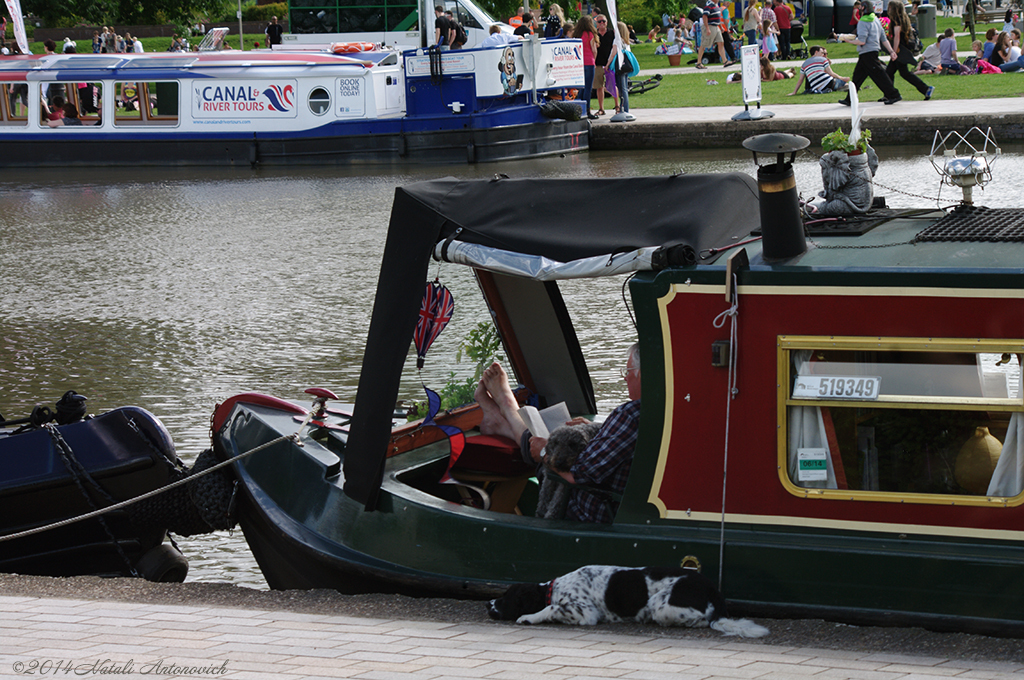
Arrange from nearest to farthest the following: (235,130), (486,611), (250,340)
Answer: (486,611) → (250,340) → (235,130)

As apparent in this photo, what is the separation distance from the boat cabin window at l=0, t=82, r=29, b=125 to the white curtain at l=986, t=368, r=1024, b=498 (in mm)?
21751

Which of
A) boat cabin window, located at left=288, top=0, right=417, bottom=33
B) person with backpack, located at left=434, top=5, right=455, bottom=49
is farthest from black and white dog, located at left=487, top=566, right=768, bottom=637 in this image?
boat cabin window, located at left=288, top=0, right=417, bottom=33

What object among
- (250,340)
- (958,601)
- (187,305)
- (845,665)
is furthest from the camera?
(187,305)

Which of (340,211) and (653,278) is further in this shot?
(340,211)

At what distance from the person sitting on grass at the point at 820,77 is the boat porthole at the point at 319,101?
365 inches

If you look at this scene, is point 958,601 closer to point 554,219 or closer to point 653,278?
point 653,278

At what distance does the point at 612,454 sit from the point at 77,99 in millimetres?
20353

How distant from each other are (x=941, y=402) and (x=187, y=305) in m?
8.97

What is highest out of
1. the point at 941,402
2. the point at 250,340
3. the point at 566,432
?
the point at 941,402

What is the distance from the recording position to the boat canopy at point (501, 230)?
4309mm

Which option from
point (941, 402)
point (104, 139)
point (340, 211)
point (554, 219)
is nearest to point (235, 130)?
point (104, 139)

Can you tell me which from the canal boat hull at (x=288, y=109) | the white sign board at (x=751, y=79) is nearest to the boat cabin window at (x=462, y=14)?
the canal boat hull at (x=288, y=109)

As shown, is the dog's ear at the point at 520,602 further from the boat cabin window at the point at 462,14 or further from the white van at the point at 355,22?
the white van at the point at 355,22

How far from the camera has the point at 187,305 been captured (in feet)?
37.2
